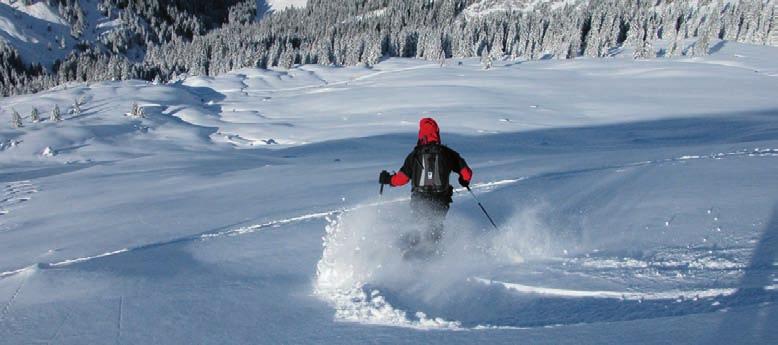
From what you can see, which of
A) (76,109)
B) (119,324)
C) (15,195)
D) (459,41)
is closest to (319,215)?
(119,324)

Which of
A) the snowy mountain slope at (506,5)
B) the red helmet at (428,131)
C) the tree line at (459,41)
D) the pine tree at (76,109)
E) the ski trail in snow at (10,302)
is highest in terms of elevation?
the snowy mountain slope at (506,5)

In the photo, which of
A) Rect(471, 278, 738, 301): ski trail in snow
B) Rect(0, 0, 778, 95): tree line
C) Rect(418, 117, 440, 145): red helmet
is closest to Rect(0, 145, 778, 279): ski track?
Rect(418, 117, 440, 145): red helmet

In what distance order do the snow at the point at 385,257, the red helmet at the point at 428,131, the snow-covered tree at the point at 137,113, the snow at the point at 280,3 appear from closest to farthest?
the snow at the point at 385,257
the red helmet at the point at 428,131
the snow-covered tree at the point at 137,113
the snow at the point at 280,3

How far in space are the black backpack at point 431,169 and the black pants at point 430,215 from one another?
10 centimetres

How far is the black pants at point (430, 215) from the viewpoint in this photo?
5.16 metres

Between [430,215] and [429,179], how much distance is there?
40 cm

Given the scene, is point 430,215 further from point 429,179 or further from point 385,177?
point 385,177

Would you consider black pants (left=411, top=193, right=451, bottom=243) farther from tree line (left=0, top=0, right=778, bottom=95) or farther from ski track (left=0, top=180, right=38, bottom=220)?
tree line (left=0, top=0, right=778, bottom=95)

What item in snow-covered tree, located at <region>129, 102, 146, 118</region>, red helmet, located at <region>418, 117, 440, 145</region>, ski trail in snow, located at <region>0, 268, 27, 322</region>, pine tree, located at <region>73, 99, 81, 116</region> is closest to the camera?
ski trail in snow, located at <region>0, 268, 27, 322</region>

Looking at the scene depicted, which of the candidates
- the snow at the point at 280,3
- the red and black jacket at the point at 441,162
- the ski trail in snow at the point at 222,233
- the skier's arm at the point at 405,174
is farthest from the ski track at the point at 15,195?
the snow at the point at 280,3

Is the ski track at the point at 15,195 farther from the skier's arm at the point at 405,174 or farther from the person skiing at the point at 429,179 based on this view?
the person skiing at the point at 429,179

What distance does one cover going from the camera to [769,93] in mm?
31953

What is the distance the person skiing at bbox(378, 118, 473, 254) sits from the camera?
5121mm

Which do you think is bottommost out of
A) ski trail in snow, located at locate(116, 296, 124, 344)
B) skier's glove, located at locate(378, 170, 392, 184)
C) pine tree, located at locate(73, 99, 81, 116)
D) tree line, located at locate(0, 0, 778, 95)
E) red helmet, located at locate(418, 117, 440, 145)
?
pine tree, located at locate(73, 99, 81, 116)
